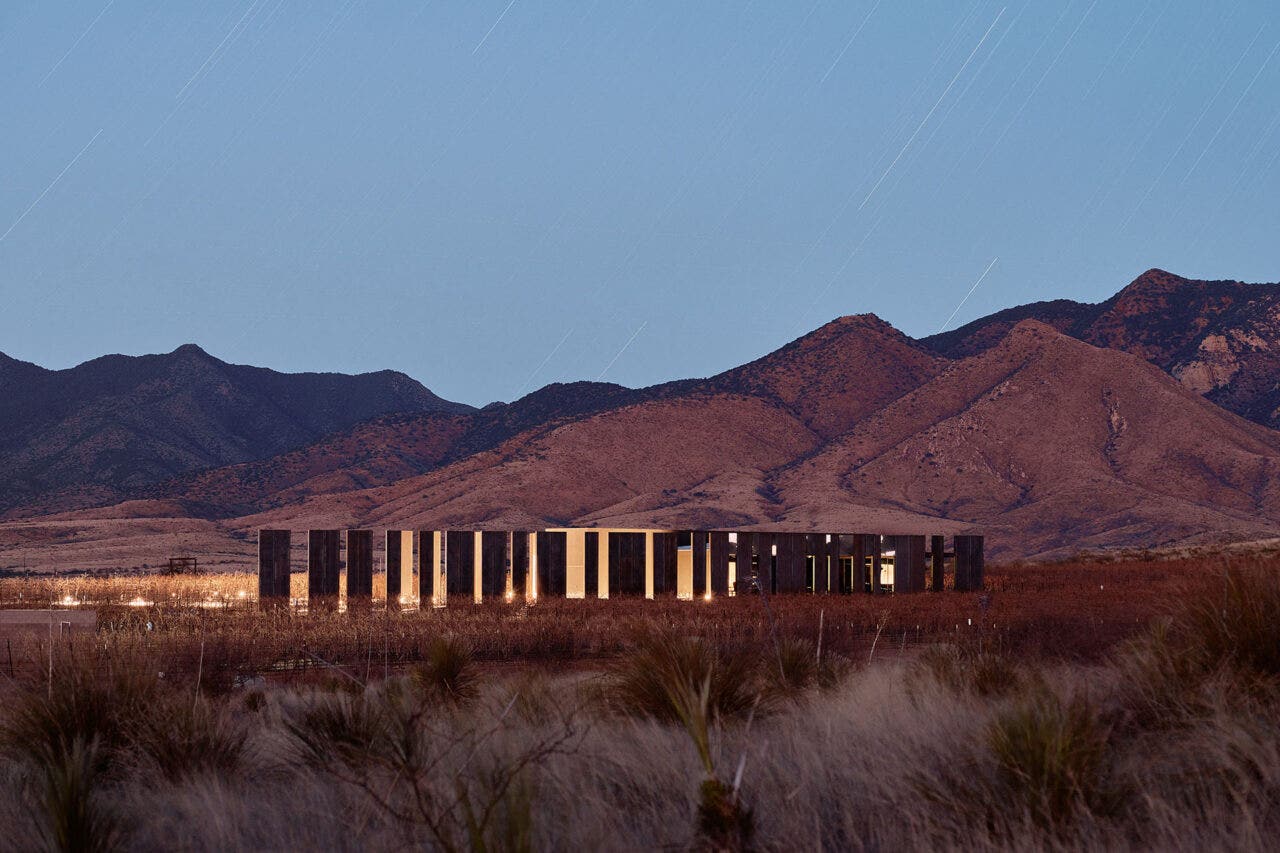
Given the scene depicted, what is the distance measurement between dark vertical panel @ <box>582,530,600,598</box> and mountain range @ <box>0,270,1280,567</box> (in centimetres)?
5037

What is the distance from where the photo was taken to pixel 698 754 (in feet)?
26.6

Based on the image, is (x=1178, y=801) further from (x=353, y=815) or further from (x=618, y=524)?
(x=618, y=524)

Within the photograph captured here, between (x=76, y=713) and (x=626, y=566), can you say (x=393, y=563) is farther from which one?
(x=76, y=713)

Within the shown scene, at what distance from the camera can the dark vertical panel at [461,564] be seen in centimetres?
3797

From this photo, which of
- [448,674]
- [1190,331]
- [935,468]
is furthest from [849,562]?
[1190,331]

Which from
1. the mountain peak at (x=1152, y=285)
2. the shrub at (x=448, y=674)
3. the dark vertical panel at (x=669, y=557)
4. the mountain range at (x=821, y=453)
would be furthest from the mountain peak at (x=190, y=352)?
the shrub at (x=448, y=674)

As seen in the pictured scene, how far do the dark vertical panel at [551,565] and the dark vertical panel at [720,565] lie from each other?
14.8ft

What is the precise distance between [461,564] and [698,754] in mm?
30768

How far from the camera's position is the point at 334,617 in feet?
97.7

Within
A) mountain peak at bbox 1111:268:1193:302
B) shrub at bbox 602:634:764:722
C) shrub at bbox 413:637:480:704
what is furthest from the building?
mountain peak at bbox 1111:268:1193:302

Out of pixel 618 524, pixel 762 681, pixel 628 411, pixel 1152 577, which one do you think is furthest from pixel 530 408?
pixel 762 681

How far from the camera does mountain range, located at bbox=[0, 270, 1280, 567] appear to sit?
94.5m

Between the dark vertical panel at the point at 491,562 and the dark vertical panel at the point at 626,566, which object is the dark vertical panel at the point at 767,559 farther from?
the dark vertical panel at the point at 491,562

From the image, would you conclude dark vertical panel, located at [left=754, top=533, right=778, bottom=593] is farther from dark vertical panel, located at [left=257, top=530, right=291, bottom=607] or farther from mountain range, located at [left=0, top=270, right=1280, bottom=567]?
mountain range, located at [left=0, top=270, right=1280, bottom=567]
